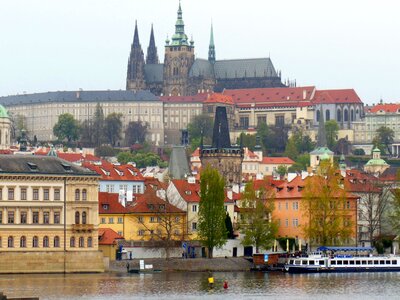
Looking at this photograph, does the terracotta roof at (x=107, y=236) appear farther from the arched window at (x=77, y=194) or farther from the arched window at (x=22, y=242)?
the arched window at (x=22, y=242)

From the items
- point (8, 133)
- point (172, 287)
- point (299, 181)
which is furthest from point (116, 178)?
point (8, 133)

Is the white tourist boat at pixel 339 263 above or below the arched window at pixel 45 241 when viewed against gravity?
below

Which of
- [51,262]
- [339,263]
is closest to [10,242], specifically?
[51,262]

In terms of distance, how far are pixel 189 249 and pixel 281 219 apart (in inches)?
504

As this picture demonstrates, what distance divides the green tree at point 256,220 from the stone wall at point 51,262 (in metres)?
14.9

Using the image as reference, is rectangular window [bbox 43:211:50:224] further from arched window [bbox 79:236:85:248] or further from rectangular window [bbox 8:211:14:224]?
arched window [bbox 79:236:85:248]

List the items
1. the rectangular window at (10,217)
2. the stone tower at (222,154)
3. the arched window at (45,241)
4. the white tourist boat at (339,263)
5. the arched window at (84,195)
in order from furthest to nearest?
the stone tower at (222,154) → the white tourist boat at (339,263) → the arched window at (84,195) → the arched window at (45,241) → the rectangular window at (10,217)

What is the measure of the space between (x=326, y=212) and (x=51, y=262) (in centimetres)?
2185

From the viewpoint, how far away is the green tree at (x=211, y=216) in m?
105

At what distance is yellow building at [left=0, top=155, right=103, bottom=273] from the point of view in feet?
309

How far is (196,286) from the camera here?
87438 millimetres

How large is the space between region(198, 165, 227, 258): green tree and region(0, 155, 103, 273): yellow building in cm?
968

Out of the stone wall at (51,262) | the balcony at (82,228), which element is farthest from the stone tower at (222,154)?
the stone wall at (51,262)

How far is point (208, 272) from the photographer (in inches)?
3979
